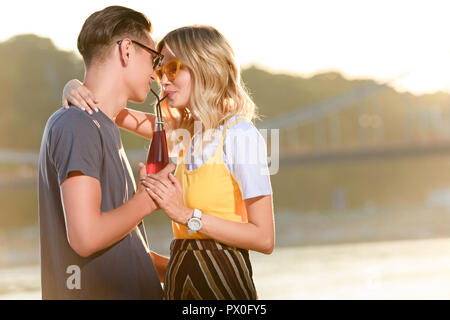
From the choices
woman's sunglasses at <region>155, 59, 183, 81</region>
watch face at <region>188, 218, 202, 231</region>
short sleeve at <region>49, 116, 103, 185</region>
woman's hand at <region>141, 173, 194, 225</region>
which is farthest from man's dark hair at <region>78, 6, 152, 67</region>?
watch face at <region>188, 218, 202, 231</region>

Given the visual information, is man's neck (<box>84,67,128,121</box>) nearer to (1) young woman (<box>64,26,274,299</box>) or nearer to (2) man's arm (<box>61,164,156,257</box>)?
(1) young woman (<box>64,26,274,299</box>)

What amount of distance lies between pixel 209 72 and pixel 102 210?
46cm

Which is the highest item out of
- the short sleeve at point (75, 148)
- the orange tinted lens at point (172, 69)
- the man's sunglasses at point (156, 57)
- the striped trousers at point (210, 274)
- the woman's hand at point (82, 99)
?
the man's sunglasses at point (156, 57)

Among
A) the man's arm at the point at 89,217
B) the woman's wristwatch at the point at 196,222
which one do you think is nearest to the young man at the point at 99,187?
the man's arm at the point at 89,217

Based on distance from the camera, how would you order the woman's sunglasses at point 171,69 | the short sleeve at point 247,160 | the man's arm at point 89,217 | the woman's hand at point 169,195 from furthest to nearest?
1. the woman's sunglasses at point 171,69
2. the short sleeve at point 247,160
3. the woman's hand at point 169,195
4. the man's arm at point 89,217

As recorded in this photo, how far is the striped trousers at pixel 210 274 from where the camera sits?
5.23ft

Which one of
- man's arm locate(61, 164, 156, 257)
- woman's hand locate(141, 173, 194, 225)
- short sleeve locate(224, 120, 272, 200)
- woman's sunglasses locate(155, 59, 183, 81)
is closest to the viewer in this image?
man's arm locate(61, 164, 156, 257)

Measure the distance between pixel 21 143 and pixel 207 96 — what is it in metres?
33.0

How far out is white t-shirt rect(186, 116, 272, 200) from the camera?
5.07ft

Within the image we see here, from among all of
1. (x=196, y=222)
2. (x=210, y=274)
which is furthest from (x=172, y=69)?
(x=210, y=274)

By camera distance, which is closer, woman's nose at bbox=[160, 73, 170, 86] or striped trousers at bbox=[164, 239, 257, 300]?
striped trousers at bbox=[164, 239, 257, 300]

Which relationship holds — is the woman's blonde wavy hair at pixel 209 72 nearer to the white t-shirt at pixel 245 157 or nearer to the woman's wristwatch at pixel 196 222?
the white t-shirt at pixel 245 157
